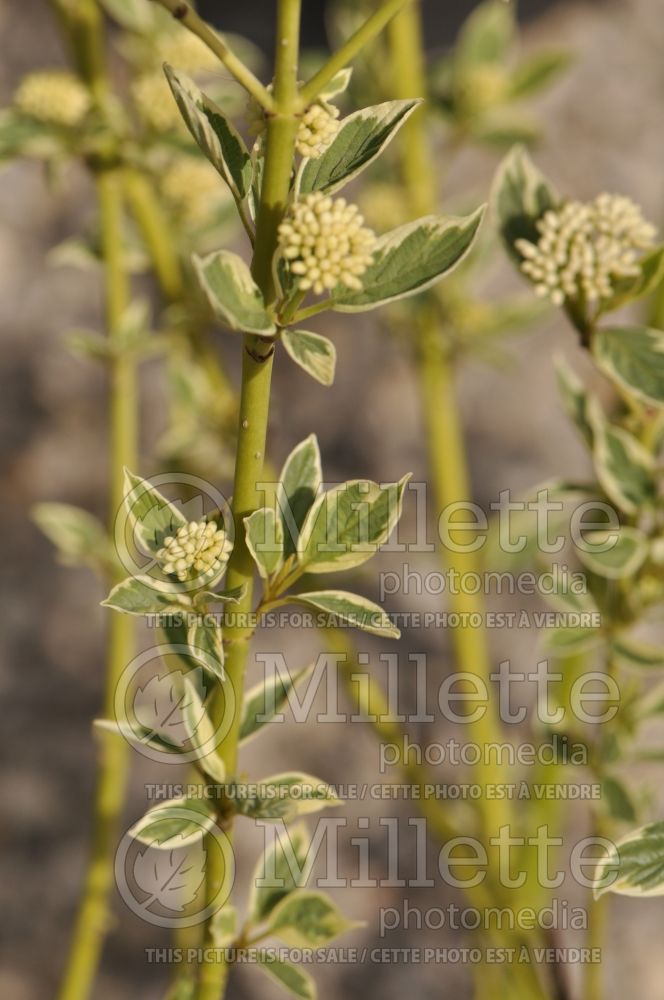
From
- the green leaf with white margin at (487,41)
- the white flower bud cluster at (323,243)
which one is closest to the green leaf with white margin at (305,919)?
the white flower bud cluster at (323,243)

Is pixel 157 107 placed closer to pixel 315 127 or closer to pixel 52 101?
pixel 52 101

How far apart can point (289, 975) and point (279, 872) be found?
0.06 meters

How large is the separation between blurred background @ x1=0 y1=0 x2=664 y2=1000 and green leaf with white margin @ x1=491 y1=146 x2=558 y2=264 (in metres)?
0.53

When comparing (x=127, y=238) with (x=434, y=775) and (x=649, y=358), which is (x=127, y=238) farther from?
(x=434, y=775)

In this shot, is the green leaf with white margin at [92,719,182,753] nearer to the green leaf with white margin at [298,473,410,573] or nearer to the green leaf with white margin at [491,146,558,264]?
the green leaf with white margin at [298,473,410,573]

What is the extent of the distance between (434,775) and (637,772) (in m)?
0.19

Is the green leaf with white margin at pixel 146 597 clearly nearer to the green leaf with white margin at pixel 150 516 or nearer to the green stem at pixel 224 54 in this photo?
the green leaf with white margin at pixel 150 516

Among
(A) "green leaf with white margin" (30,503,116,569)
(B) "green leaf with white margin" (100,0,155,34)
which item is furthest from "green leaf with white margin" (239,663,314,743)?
(B) "green leaf with white margin" (100,0,155,34)

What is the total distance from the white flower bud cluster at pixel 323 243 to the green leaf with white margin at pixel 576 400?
8.1 inches

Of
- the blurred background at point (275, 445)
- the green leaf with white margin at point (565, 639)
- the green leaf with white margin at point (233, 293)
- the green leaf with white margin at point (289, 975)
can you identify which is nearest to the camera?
the green leaf with white margin at point (233, 293)

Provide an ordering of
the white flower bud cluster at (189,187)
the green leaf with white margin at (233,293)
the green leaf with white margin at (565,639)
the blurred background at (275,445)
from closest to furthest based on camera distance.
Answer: the green leaf with white margin at (233,293) → the green leaf with white margin at (565,639) → the white flower bud cluster at (189,187) → the blurred background at (275,445)

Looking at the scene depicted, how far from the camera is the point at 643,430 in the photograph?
1.47 feet

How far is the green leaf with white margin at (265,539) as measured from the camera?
0.28 meters

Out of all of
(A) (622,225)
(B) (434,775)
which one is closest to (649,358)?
(A) (622,225)
